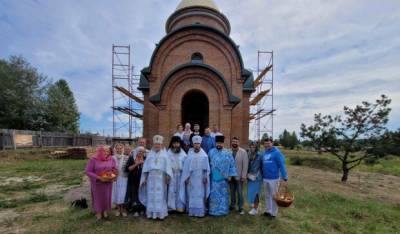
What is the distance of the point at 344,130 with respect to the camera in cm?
1210

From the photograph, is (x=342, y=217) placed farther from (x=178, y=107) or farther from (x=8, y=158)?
(x=8, y=158)

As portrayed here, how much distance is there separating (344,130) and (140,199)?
11.1 meters

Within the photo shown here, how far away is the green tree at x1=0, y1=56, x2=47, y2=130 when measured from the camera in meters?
24.9

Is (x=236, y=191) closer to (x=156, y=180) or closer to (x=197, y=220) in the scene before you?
(x=197, y=220)

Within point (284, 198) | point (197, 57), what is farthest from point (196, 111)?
point (284, 198)

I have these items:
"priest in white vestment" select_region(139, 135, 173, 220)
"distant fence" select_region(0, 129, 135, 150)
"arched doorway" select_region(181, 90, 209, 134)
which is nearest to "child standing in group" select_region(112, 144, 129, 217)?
"priest in white vestment" select_region(139, 135, 173, 220)

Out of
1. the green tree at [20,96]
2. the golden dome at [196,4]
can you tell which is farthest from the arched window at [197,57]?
the green tree at [20,96]

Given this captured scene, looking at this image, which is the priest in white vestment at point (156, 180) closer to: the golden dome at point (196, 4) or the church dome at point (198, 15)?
the church dome at point (198, 15)

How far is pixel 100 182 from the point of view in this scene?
16.6 ft

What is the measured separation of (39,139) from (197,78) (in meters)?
19.6

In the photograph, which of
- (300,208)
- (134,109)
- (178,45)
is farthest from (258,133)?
(300,208)

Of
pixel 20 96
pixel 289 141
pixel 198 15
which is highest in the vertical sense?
pixel 198 15

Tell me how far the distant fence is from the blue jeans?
10.6 meters

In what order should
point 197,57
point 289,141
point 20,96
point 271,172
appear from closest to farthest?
point 271,172, point 197,57, point 20,96, point 289,141
